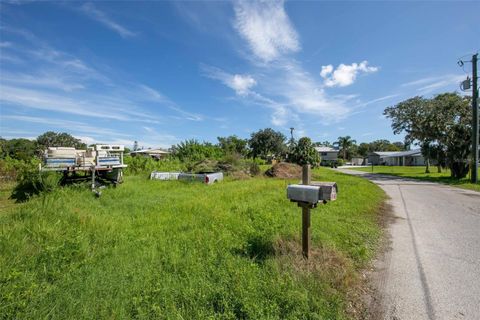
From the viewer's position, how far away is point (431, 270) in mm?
3732

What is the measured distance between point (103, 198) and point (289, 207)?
20.1 ft

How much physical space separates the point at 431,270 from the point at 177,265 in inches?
148

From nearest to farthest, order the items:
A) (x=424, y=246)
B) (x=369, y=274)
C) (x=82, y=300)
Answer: (x=82, y=300), (x=369, y=274), (x=424, y=246)

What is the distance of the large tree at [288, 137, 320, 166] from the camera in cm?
3048

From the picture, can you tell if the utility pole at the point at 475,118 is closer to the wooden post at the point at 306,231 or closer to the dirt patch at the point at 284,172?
the dirt patch at the point at 284,172

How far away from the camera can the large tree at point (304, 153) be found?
30481 millimetres

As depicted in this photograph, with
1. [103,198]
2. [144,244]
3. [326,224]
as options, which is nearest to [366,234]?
[326,224]

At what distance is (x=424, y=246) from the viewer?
4.74 m

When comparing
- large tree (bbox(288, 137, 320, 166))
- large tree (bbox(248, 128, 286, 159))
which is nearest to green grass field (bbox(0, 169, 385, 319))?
large tree (bbox(288, 137, 320, 166))

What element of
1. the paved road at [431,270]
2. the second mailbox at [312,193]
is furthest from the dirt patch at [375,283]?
the second mailbox at [312,193]

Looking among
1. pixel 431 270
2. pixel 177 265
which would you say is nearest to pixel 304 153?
pixel 431 270

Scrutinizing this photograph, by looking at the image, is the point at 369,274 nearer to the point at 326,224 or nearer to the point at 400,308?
the point at 400,308

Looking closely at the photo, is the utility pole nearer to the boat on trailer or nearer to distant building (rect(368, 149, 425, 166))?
the boat on trailer

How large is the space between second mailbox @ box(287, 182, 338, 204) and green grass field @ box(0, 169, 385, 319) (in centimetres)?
90
